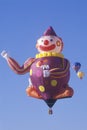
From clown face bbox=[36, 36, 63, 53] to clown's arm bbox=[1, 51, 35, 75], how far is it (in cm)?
111

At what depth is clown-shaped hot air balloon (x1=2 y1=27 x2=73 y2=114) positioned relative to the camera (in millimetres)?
56219

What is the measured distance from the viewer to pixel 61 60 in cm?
5681

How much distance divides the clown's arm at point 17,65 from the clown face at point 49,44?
111cm

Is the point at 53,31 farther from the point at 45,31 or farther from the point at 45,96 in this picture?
the point at 45,96

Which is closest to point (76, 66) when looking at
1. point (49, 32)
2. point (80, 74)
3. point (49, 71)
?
point (80, 74)

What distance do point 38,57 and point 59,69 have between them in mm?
1709

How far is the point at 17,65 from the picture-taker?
58.1 meters

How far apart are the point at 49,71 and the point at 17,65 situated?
9.94 feet

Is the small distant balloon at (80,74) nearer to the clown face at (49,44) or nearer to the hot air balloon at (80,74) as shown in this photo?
the hot air balloon at (80,74)

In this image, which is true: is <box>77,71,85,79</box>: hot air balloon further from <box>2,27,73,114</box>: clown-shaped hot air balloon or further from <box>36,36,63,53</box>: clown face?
<box>36,36,63,53</box>: clown face

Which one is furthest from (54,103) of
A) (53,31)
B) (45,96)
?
(53,31)

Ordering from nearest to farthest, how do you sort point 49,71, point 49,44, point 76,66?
1. point 49,71
2. point 49,44
3. point 76,66

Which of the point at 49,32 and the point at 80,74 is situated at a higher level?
the point at 49,32

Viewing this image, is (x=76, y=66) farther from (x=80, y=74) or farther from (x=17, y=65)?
(x=17, y=65)
